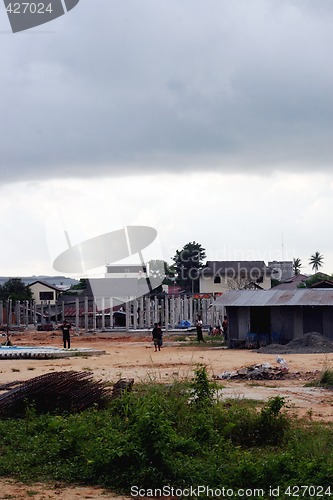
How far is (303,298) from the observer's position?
3784cm

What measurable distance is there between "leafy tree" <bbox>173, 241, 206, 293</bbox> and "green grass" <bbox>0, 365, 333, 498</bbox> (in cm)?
8610

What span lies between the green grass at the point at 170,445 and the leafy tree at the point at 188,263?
86.1 metres

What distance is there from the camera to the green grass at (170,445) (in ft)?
34.0

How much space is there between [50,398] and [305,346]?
69.2 feet

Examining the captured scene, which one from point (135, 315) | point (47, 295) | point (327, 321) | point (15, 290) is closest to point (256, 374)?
point (327, 321)

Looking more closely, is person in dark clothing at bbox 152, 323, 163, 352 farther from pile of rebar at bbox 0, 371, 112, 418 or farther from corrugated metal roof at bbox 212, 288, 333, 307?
pile of rebar at bbox 0, 371, 112, 418

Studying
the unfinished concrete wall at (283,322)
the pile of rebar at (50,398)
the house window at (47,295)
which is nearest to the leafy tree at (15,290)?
the house window at (47,295)

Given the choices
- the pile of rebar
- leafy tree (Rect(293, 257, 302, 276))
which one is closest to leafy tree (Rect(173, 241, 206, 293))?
leafy tree (Rect(293, 257, 302, 276))

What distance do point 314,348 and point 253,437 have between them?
21861mm

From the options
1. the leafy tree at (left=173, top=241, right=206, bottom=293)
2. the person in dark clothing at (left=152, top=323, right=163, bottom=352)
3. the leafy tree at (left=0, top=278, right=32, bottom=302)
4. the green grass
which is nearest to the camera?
the green grass

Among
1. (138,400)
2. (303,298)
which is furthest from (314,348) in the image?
(138,400)

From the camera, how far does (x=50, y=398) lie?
15805mm
